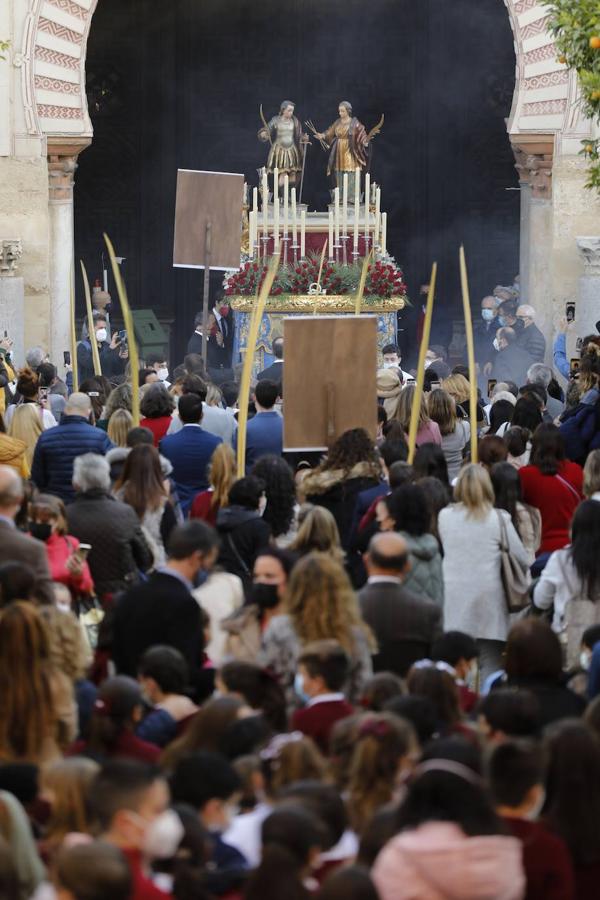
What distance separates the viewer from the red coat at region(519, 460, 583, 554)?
866cm

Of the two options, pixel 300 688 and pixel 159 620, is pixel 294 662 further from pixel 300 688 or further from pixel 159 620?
pixel 159 620

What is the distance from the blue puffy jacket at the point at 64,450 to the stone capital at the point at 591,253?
8971mm

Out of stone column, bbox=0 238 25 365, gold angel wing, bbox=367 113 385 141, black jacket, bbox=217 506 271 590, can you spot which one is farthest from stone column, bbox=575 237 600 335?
black jacket, bbox=217 506 271 590

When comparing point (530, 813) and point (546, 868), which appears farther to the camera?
point (530, 813)

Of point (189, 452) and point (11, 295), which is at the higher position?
point (11, 295)

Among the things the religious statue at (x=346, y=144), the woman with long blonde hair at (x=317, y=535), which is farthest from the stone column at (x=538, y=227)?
the woman with long blonde hair at (x=317, y=535)

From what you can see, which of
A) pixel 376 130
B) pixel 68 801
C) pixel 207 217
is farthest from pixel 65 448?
pixel 376 130

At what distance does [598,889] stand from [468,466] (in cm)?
340

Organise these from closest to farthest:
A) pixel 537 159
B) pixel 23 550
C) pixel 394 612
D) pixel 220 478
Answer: pixel 394 612 → pixel 23 550 → pixel 220 478 → pixel 537 159

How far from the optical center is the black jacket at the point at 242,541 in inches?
308

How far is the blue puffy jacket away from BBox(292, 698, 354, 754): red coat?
3.66 metres

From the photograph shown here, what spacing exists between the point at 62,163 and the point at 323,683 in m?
12.5

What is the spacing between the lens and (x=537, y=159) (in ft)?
58.6

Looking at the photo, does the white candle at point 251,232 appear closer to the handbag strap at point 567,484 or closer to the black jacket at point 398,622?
the handbag strap at point 567,484
